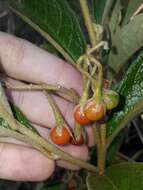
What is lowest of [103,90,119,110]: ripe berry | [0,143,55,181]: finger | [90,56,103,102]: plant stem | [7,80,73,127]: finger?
[0,143,55,181]: finger

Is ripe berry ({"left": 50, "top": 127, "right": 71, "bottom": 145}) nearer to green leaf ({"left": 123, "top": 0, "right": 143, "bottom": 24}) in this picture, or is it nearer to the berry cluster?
the berry cluster

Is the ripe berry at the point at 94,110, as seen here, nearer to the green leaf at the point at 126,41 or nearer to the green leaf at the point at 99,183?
the green leaf at the point at 99,183

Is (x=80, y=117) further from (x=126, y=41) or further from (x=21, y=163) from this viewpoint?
(x=21, y=163)

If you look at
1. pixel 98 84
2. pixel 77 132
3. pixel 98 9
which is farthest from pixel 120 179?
pixel 98 9

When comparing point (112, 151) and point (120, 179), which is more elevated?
point (120, 179)

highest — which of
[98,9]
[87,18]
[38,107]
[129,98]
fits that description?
[87,18]

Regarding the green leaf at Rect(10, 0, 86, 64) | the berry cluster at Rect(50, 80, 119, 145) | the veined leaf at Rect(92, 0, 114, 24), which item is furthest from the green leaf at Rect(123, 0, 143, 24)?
the berry cluster at Rect(50, 80, 119, 145)

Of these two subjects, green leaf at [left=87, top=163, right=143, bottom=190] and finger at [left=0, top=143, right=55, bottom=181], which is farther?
finger at [left=0, top=143, right=55, bottom=181]

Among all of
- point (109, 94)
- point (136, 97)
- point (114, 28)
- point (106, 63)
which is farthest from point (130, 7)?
point (109, 94)
